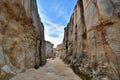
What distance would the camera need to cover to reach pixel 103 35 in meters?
4.57

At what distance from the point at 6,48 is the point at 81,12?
551 cm

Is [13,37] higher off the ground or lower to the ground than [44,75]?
higher

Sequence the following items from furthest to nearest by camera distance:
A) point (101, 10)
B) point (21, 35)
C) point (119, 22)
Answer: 1. point (21, 35)
2. point (101, 10)
3. point (119, 22)

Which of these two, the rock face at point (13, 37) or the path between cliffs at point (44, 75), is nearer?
the rock face at point (13, 37)

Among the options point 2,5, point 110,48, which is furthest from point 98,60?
point 2,5

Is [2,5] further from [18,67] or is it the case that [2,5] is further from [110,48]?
[110,48]

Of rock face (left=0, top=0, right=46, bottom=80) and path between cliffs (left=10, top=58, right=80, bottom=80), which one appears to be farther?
path between cliffs (left=10, top=58, right=80, bottom=80)

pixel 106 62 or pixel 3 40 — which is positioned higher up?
pixel 3 40

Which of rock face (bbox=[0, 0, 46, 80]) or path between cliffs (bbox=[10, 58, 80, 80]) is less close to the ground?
rock face (bbox=[0, 0, 46, 80])

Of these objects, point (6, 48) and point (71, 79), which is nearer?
point (6, 48)

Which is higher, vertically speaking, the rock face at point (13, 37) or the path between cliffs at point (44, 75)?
the rock face at point (13, 37)

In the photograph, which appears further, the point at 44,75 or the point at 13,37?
the point at 44,75

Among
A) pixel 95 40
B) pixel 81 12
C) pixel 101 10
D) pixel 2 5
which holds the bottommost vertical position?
pixel 95 40

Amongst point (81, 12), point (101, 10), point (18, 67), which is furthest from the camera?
point (81, 12)
